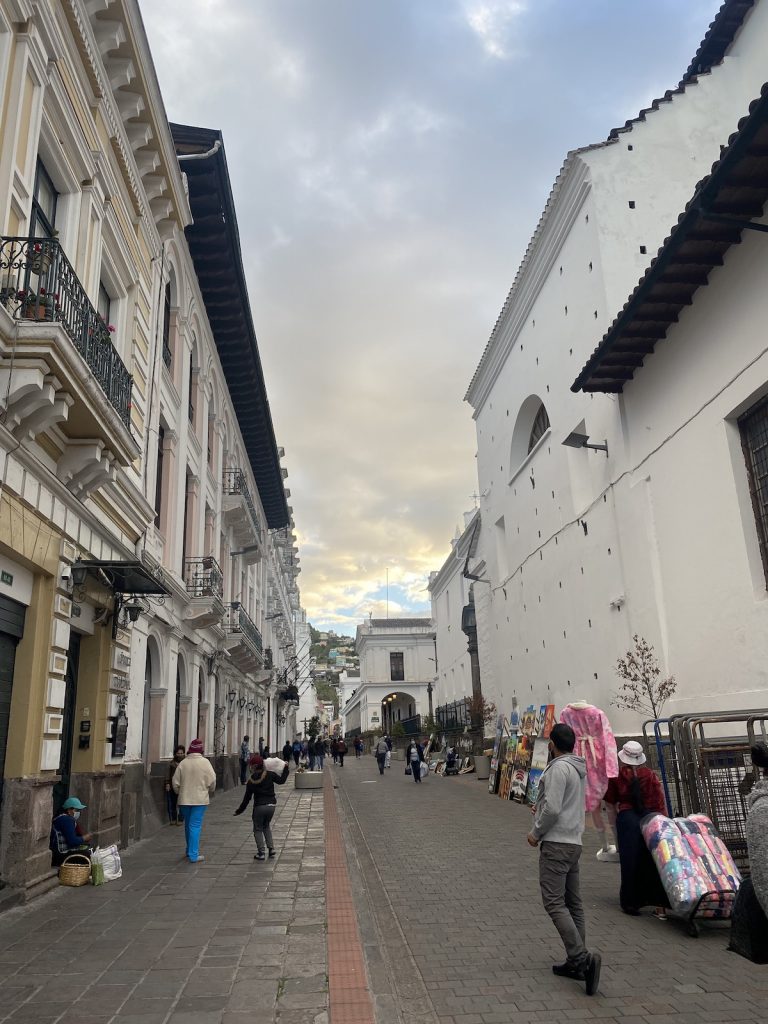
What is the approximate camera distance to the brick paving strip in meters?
4.88

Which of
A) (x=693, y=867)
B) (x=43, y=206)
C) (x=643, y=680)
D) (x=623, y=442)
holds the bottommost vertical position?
(x=693, y=867)

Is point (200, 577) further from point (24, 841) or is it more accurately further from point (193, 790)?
point (24, 841)

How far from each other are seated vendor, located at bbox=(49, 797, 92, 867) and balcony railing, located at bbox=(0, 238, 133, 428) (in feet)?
16.2

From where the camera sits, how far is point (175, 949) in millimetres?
6297

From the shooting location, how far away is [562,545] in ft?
69.6

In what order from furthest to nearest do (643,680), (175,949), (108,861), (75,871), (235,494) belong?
(235,494) < (643,680) < (108,861) < (75,871) < (175,949)

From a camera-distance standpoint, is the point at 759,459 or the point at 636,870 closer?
the point at 636,870

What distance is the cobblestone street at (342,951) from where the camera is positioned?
4.94m

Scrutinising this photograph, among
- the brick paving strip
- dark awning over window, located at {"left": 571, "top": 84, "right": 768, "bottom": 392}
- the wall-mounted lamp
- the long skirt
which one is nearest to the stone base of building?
the brick paving strip

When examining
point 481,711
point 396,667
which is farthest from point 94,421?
point 396,667

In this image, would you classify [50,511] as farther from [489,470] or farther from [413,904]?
[489,470]

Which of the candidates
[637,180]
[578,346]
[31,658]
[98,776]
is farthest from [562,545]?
[31,658]

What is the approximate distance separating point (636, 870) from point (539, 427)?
62.0 ft

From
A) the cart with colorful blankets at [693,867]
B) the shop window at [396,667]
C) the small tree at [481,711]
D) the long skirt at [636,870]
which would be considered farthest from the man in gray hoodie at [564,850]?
the shop window at [396,667]
